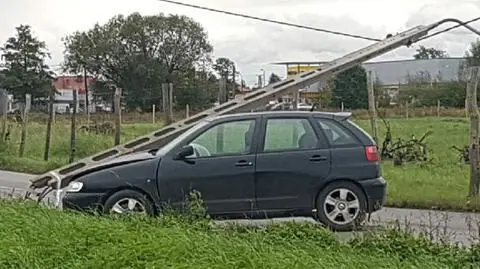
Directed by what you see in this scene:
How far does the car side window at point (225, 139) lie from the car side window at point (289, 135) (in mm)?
238

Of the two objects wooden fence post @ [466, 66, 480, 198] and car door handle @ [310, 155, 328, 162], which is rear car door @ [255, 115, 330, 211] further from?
wooden fence post @ [466, 66, 480, 198]

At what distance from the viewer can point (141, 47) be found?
220ft

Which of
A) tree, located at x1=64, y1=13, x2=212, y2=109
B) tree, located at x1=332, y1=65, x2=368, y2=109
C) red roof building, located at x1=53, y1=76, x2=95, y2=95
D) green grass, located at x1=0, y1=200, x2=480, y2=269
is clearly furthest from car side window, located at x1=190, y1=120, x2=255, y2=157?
red roof building, located at x1=53, y1=76, x2=95, y2=95

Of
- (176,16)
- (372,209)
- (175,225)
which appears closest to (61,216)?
(175,225)

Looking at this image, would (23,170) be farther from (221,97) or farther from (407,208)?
(407,208)

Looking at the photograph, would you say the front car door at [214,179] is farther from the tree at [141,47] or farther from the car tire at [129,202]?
the tree at [141,47]

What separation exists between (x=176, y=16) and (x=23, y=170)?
4538 centimetres

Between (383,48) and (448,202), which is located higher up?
(383,48)

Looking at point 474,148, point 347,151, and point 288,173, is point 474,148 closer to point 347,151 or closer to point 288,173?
point 347,151

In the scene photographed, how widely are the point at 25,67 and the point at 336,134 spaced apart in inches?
2482

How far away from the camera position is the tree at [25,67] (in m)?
67.9

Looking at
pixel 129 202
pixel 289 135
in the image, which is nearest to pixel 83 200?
pixel 129 202

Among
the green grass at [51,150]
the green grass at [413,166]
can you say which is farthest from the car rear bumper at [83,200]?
the green grass at [51,150]

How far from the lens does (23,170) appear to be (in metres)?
22.6
